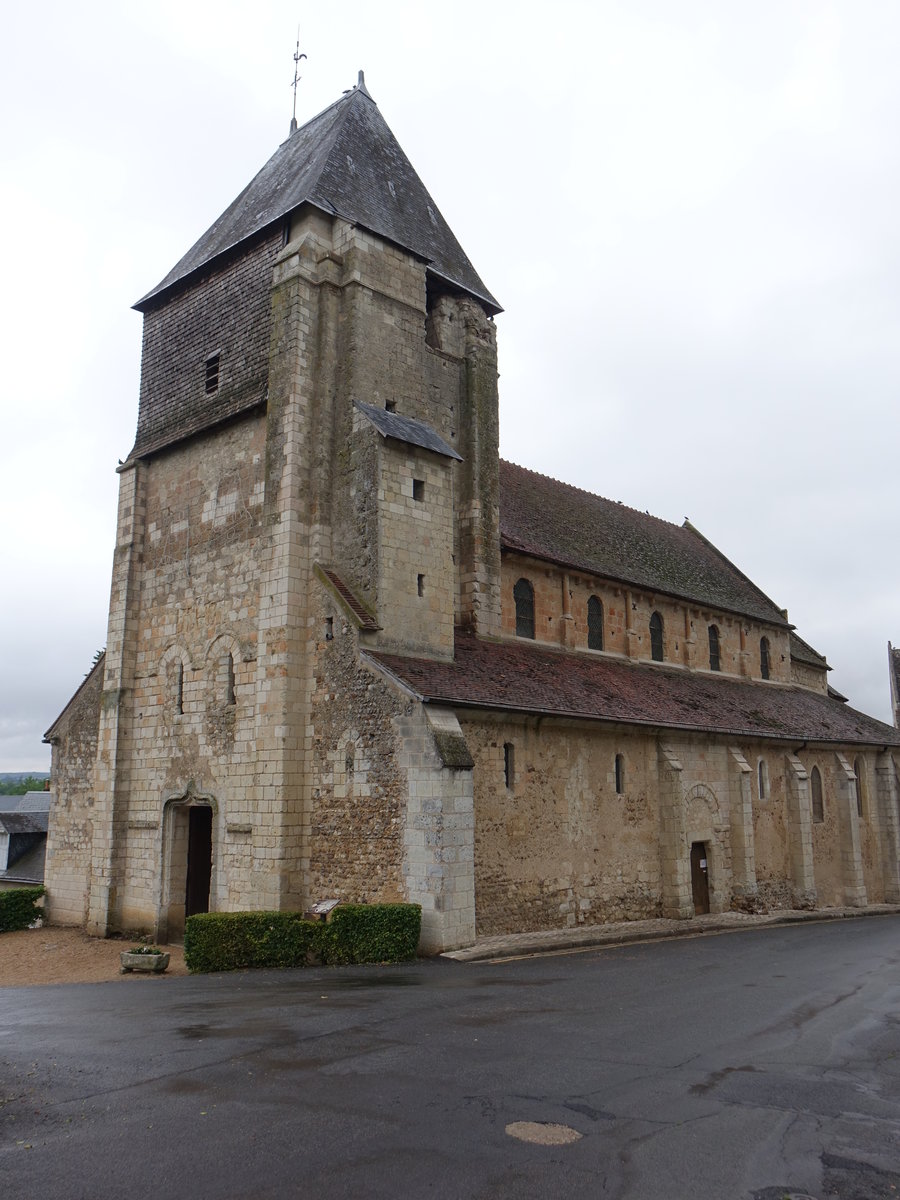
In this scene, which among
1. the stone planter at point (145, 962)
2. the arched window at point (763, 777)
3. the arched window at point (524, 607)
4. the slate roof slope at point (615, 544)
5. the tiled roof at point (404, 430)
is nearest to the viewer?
the stone planter at point (145, 962)

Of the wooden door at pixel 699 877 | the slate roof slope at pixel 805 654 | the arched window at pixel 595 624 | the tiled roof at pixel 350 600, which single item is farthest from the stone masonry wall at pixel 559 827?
the slate roof slope at pixel 805 654

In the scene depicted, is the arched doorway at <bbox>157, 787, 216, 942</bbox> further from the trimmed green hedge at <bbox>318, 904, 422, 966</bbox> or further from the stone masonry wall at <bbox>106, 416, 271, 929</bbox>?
the trimmed green hedge at <bbox>318, 904, 422, 966</bbox>

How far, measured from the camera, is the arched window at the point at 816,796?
88.7ft

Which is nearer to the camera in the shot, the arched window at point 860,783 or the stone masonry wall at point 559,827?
the stone masonry wall at point 559,827

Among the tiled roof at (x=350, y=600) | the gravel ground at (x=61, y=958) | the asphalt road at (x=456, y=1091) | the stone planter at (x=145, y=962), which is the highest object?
the tiled roof at (x=350, y=600)

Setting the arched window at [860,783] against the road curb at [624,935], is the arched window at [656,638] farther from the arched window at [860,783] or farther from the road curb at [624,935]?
the arched window at [860,783]

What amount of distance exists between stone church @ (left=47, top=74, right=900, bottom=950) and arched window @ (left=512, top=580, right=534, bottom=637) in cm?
8

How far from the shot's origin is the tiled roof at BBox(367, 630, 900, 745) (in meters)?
16.8

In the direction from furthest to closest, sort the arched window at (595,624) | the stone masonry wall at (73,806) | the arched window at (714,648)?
the arched window at (714,648), the arched window at (595,624), the stone masonry wall at (73,806)

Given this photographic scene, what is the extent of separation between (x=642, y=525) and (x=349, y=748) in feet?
60.3

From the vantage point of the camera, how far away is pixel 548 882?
1742cm

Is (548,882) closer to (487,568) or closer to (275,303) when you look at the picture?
(487,568)

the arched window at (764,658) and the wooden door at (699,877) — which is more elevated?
the arched window at (764,658)

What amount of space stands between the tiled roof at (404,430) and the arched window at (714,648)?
45.9ft
